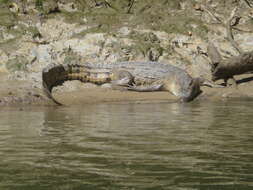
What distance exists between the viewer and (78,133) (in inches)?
241

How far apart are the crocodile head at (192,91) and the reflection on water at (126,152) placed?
4207mm

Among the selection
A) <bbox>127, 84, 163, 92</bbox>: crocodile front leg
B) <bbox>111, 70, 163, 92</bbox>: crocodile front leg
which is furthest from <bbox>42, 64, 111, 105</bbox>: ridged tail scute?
<bbox>127, 84, 163, 92</bbox>: crocodile front leg

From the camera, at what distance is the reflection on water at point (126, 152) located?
354cm

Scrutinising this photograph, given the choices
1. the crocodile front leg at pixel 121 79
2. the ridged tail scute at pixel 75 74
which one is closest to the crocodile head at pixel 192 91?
the crocodile front leg at pixel 121 79

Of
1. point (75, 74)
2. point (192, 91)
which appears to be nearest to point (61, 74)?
point (75, 74)

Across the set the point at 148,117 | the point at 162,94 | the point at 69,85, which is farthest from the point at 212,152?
the point at 69,85

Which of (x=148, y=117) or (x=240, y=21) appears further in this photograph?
(x=240, y=21)

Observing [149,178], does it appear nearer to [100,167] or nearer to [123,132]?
[100,167]

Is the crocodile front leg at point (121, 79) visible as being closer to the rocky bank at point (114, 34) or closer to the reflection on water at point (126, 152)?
the rocky bank at point (114, 34)

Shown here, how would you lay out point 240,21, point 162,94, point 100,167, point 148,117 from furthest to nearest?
point 240,21 < point 162,94 < point 148,117 < point 100,167

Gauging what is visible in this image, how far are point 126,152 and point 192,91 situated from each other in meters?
8.33

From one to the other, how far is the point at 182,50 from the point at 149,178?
12.7 meters

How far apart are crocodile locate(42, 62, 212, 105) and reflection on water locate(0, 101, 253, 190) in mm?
5123

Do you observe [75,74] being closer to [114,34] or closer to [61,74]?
[61,74]
